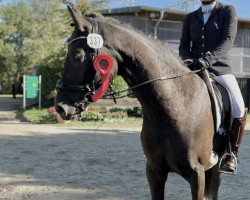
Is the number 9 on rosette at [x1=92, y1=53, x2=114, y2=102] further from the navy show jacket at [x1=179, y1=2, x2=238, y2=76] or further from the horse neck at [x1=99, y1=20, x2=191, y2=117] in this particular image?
the navy show jacket at [x1=179, y1=2, x2=238, y2=76]

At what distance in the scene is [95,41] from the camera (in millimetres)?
2311

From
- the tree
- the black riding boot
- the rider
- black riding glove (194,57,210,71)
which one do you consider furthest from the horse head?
the tree

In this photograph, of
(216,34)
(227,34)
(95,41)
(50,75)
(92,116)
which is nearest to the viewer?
(95,41)

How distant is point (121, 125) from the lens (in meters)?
12.9

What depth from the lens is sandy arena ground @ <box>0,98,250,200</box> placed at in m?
4.78

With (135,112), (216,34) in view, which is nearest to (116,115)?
(135,112)

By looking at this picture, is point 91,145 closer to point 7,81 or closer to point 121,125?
point 121,125

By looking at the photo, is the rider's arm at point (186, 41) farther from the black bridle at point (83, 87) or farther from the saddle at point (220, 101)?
the black bridle at point (83, 87)

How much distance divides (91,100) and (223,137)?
166cm

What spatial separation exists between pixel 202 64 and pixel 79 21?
128cm

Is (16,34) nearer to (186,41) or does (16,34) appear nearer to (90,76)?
(186,41)

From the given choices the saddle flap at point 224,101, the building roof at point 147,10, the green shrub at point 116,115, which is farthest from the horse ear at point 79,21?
the building roof at point 147,10

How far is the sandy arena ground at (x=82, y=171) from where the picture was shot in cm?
478

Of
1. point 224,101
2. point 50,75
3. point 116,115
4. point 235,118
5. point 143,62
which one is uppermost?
point 143,62
